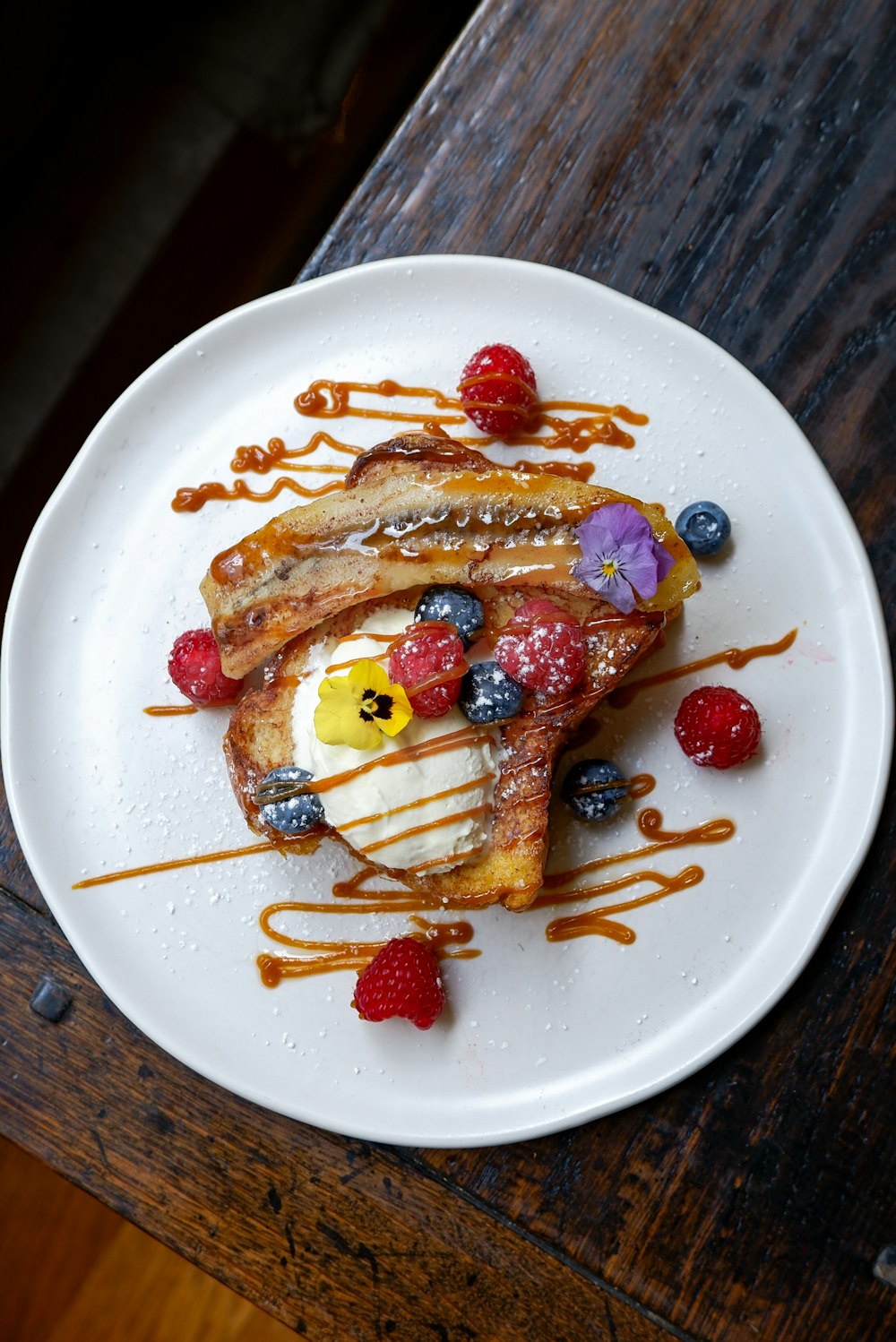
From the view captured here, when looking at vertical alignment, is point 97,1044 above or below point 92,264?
below

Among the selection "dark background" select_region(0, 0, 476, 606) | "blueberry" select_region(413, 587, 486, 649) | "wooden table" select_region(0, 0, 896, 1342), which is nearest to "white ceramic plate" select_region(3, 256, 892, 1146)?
"wooden table" select_region(0, 0, 896, 1342)

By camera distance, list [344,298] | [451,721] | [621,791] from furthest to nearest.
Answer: [344,298] → [621,791] → [451,721]

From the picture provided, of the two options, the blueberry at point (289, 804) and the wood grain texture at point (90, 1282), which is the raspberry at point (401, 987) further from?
the wood grain texture at point (90, 1282)

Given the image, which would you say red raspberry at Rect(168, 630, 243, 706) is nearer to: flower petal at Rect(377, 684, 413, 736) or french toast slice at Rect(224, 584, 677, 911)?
french toast slice at Rect(224, 584, 677, 911)

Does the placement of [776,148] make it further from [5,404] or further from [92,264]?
[5,404]

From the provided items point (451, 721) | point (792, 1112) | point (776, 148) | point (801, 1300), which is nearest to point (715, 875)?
point (792, 1112)

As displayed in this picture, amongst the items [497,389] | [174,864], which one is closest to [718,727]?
[497,389]

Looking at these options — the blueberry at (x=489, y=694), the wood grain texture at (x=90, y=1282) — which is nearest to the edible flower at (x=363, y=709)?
the blueberry at (x=489, y=694)
